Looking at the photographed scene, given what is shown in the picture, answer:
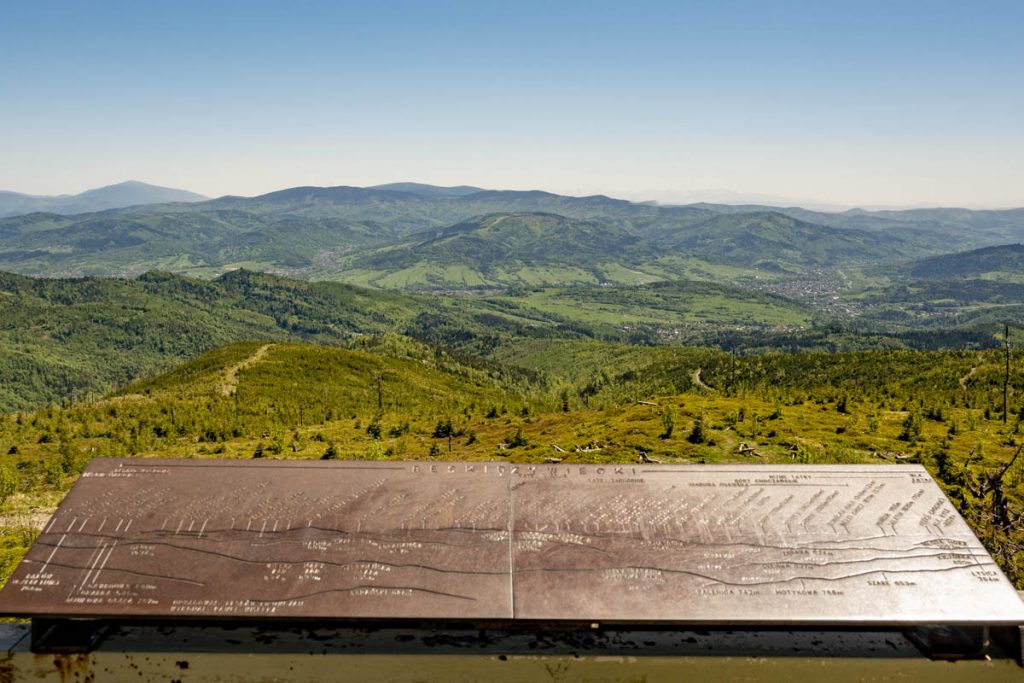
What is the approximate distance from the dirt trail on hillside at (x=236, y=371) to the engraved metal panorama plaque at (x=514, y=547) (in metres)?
74.6

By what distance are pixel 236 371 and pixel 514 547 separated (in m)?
94.1

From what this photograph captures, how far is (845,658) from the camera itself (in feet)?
33.4

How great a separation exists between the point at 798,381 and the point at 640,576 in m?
96.3

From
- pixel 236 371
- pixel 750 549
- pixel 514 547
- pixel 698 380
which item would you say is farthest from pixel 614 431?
pixel 698 380

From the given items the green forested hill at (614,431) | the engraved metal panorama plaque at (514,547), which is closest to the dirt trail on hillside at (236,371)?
the green forested hill at (614,431)

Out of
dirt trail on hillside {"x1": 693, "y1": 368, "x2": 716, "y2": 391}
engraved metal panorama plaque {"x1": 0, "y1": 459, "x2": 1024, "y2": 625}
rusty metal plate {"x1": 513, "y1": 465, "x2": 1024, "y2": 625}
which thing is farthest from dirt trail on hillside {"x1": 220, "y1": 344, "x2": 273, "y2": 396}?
rusty metal plate {"x1": 513, "y1": 465, "x2": 1024, "y2": 625}

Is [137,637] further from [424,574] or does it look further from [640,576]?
[640,576]

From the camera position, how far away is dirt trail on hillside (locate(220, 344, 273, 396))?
3221 inches

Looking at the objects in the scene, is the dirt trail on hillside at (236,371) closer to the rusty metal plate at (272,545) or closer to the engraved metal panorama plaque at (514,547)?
the rusty metal plate at (272,545)

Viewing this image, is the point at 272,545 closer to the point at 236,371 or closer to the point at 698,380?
the point at 236,371

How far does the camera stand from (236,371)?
9419 centimetres

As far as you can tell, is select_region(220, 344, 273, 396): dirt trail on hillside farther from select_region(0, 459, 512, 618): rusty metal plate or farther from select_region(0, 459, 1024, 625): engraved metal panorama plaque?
select_region(0, 459, 1024, 625): engraved metal panorama plaque

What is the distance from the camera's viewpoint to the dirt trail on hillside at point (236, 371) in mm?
81812

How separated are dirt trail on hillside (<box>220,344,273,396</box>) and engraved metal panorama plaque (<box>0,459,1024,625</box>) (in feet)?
245
